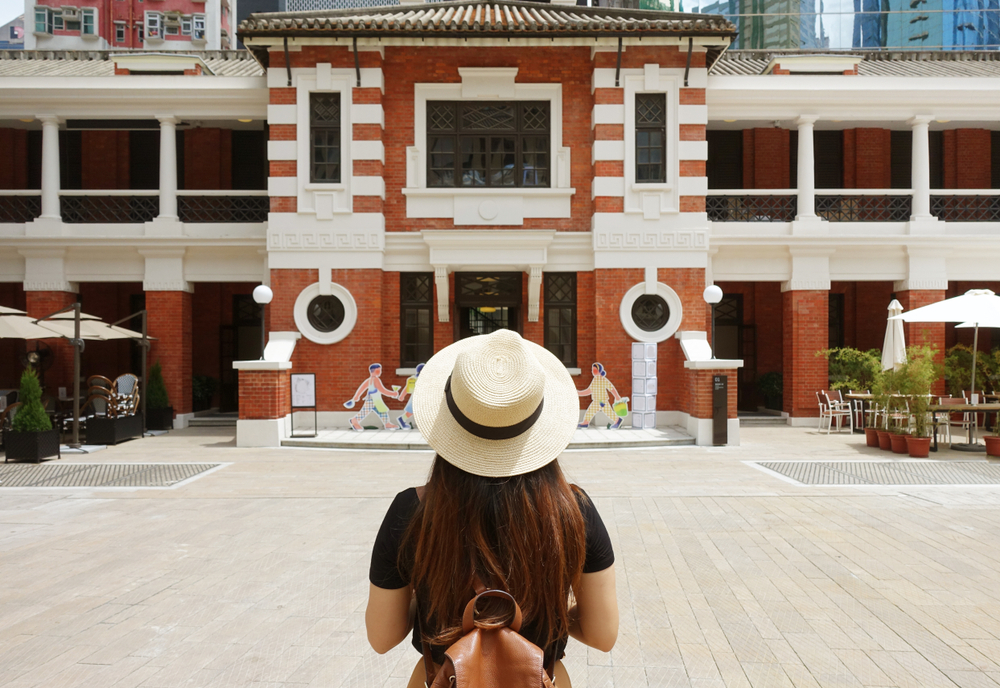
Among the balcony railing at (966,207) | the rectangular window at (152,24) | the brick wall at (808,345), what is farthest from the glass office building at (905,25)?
the rectangular window at (152,24)

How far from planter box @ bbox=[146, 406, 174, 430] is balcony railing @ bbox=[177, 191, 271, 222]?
4.70m

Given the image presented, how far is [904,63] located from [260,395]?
19.5 meters

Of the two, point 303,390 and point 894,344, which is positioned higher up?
point 894,344

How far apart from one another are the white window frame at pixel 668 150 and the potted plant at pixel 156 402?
1099 cm

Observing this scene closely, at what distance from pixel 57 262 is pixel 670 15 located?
49.1 ft

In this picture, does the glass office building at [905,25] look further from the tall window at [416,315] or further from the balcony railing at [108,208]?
the balcony railing at [108,208]

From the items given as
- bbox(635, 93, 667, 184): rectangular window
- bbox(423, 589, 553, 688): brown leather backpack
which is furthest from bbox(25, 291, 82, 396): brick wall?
bbox(423, 589, 553, 688): brown leather backpack

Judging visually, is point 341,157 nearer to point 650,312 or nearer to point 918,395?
point 650,312

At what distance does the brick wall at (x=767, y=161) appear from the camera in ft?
58.4

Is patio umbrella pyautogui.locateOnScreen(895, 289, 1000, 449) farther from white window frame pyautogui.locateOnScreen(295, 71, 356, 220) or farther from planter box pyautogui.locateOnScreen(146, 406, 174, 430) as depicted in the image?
planter box pyautogui.locateOnScreen(146, 406, 174, 430)

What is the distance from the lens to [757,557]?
19.3ft

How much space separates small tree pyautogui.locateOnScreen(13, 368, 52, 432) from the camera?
11.0 metres

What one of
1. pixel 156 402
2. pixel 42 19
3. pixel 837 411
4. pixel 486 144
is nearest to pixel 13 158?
pixel 156 402

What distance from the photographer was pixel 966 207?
16781 millimetres
